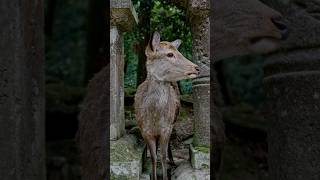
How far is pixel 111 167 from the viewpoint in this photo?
2.56 metres

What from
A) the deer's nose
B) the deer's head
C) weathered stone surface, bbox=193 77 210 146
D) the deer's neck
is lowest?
weathered stone surface, bbox=193 77 210 146

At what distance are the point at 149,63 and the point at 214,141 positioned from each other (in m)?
0.53

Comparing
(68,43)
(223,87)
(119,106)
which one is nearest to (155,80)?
(119,106)

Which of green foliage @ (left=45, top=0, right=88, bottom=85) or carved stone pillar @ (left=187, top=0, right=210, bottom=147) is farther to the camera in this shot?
green foliage @ (left=45, top=0, right=88, bottom=85)

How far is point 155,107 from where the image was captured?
8.61 feet

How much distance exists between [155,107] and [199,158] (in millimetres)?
235

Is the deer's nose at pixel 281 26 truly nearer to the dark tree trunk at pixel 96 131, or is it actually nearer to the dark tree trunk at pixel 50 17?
the dark tree trunk at pixel 96 131

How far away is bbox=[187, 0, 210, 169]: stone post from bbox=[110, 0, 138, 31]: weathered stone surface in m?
0.20

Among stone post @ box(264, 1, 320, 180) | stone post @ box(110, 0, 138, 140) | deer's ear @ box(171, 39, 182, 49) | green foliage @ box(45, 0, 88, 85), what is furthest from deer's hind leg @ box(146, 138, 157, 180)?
green foliage @ box(45, 0, 88, 85)

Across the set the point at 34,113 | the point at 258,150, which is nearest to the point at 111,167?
the point at 34,113

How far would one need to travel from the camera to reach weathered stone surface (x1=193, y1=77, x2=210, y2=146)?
8.48ft

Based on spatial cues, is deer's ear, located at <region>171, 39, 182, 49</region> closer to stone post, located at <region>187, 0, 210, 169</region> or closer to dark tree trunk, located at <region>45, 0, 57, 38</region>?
stone post, located at <region>187, 0, 210, 169</region>

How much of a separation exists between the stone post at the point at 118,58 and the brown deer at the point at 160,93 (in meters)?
0.06

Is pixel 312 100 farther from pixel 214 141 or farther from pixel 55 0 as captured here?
pixel 55 0
